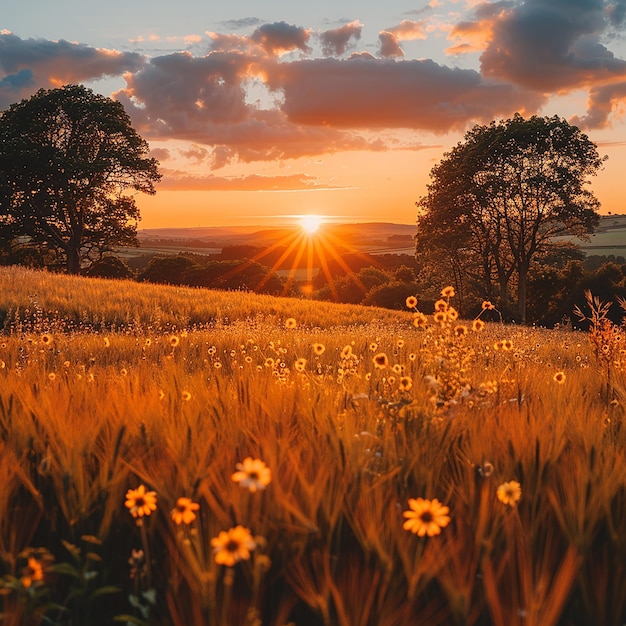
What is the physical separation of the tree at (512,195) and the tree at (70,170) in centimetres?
1951

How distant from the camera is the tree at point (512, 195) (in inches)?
1325

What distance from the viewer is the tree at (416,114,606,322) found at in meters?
33.7

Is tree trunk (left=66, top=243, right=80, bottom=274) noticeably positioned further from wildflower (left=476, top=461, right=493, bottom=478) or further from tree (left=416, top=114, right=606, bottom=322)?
wildflower (left=476, top=461, right=493, bottom=478)

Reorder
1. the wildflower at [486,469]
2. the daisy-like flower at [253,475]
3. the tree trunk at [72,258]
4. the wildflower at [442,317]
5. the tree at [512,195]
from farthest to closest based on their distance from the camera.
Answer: the tree trunk at [72,258] → the tree at [512,195] → the wildflower at [442,317] → the wildflower at [486,469] → the daisy-like flower at [253,475]

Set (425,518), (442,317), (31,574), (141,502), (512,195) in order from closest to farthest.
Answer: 1. (31,574)
2. (425,518)
3. (141,502)
4. (442,317)
5. (512,195)

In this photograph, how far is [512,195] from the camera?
34.2 metres

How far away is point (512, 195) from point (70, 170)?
26.7 metres

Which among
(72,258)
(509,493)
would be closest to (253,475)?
(509,493)

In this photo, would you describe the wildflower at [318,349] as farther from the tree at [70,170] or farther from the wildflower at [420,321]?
the tree at [70,170]

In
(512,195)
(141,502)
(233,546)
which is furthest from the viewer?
(512,195)

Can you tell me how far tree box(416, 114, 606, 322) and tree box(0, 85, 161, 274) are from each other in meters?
19.5

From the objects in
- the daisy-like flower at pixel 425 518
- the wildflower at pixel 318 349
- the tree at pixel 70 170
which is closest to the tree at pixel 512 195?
the tree at pixel 70 170

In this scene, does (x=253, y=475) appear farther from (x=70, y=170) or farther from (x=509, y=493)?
(x=70, y=170)

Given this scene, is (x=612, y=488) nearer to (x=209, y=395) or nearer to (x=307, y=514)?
(x=307, y=514)
